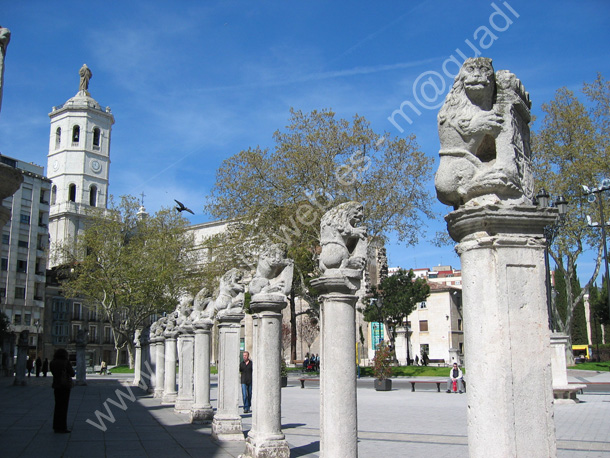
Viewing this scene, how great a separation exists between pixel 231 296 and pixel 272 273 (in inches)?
97.2

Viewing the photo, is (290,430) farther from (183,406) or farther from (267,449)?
(183,406)

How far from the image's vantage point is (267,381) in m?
8.79

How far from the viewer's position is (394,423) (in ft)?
42.4

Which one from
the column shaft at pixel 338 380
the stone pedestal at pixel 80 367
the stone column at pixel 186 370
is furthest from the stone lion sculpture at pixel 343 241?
the stone pedestal at pixel 80 367

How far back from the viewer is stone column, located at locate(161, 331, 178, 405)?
17670 millimetres

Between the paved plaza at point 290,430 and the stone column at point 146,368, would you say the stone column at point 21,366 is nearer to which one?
the stone column at point 146,368

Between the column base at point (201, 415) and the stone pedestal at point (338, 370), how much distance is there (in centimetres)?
684

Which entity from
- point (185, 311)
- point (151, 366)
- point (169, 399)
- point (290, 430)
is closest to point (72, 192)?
point (151, 366)

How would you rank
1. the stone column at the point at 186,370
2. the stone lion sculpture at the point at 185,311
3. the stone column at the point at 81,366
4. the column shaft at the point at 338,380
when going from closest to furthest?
the column shaft at the point at 338,380 < the stone lion sculpture at the point at 185,311 < the stone column at the point at 186,370 < the stone column at the point at 81,366

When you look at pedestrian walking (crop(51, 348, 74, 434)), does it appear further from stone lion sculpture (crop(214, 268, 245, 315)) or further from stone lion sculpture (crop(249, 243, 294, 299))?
stone lion sculpture (crop(249, 243, 294, 299))

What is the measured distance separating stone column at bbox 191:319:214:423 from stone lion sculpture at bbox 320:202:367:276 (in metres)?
6.04

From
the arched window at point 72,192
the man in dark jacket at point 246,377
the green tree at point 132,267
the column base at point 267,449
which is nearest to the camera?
the column base at point 267,449

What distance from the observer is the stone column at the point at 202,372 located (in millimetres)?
12727

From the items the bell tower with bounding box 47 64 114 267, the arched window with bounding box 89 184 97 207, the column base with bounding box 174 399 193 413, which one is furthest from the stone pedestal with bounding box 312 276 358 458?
the arched window with bounding box 89 184 97 207
